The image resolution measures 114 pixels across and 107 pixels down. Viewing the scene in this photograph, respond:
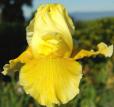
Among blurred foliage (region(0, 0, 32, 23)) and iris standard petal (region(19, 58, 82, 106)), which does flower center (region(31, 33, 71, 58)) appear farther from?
blurred foliage (region(0, 0, 32, 23))

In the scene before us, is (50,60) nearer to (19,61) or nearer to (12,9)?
(19,61)

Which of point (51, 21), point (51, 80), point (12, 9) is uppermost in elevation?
point (51, 21)

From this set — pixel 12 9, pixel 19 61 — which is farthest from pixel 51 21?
pixel 12 9

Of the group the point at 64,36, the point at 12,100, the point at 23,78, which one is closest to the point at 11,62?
the point at 23,78

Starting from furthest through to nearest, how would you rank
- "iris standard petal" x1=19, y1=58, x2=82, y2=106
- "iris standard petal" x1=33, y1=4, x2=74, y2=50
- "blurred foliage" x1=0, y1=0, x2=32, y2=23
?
"blurred foliage" x1=0, y1=0, x2=32, y2=23 < "iris standard petal" x1=33, y1=4, x2=74, y2=50 < "iris standard petal" x1=19, y1=58, x2=82, y2=106

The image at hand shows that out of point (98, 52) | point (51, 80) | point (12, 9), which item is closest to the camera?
point (51, 80)

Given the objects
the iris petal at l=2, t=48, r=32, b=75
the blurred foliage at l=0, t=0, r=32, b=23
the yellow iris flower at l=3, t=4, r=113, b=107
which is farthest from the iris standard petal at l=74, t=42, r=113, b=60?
the blurred foliage at l=0, t=0, r=32, b=23

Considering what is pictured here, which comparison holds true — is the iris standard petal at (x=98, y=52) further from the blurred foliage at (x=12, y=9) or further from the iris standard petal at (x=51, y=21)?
the blurred foliage at (x=12, y=9)

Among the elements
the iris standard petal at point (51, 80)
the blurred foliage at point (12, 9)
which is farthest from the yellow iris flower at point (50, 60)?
the blurred foliage at point (12, 9)
